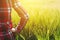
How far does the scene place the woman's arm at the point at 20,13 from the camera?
1236 mm

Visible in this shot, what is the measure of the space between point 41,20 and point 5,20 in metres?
0.28

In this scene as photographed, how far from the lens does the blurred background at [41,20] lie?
1.27 metres

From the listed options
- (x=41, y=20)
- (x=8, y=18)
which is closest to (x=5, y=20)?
(x=8, y=18)

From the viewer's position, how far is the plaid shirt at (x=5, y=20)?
48.0 inches

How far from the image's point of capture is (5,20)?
1.23 metres

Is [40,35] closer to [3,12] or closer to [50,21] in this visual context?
[50,21]

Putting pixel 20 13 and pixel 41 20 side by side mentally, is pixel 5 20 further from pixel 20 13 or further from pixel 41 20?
pixel 41 20

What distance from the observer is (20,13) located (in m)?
1.25

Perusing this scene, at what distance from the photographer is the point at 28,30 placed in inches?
50.9

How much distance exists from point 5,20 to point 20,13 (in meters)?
0.13

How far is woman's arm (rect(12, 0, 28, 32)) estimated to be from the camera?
1236 millimetres

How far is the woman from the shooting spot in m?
1.22

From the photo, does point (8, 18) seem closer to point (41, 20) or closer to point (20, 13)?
point (20, 13)

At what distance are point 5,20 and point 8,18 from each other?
3 centimetres
